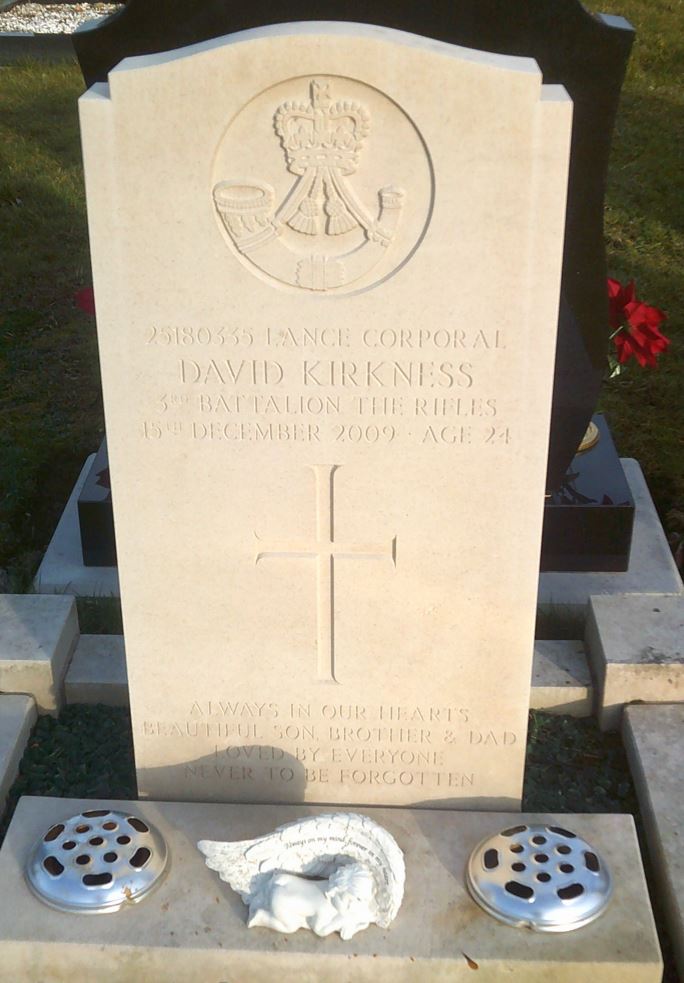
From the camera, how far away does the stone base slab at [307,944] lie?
2.73 metres

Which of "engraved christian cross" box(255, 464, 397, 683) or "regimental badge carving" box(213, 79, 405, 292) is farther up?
"regimental badge carving" box(213, 79, 405, 292)

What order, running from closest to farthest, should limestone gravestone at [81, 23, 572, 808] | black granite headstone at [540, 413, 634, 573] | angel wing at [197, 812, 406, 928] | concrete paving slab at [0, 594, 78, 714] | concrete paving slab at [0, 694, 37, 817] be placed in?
limestone gravestone at [81, 23, 572, 808] < angel wing at [197, 812, 406, 928] < concrete paving slab at [0, 694, 37, 817] < concrete paving slab at [0, 594, 78, 714] < black granite headstone at [540, 413, 634, 573]

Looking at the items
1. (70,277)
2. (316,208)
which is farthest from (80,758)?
(70,277)

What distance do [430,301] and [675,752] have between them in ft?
5.41

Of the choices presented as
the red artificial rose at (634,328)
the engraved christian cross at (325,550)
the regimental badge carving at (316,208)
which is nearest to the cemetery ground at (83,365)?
the red artificial rose at (634,328)

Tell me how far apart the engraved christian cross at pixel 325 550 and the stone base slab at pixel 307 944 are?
725 mm

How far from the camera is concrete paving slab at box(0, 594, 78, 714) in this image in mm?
3625

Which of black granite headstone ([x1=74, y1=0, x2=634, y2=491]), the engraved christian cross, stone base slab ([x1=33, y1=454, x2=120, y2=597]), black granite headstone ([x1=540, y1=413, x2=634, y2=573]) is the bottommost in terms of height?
stone base slab ([x1=33, y1=454, x2=120, y2=597])

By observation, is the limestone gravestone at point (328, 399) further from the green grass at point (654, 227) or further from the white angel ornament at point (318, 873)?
the green grass at point (654, 227)

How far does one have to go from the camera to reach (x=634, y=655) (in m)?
3.57

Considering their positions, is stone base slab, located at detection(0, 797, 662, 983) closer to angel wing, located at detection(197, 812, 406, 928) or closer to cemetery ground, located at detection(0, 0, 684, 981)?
angel wing, located at detection(197, 812, 406, 928)

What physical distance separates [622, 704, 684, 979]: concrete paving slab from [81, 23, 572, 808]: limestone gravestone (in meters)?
0.40

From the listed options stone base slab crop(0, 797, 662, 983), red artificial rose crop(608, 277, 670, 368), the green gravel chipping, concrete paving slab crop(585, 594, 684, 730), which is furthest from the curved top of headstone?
stone base slab crop(0, 797, 662, 983)

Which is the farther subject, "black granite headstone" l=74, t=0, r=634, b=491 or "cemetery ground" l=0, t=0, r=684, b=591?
"cemetery ground" l=0, t=0, r=684, b=591
